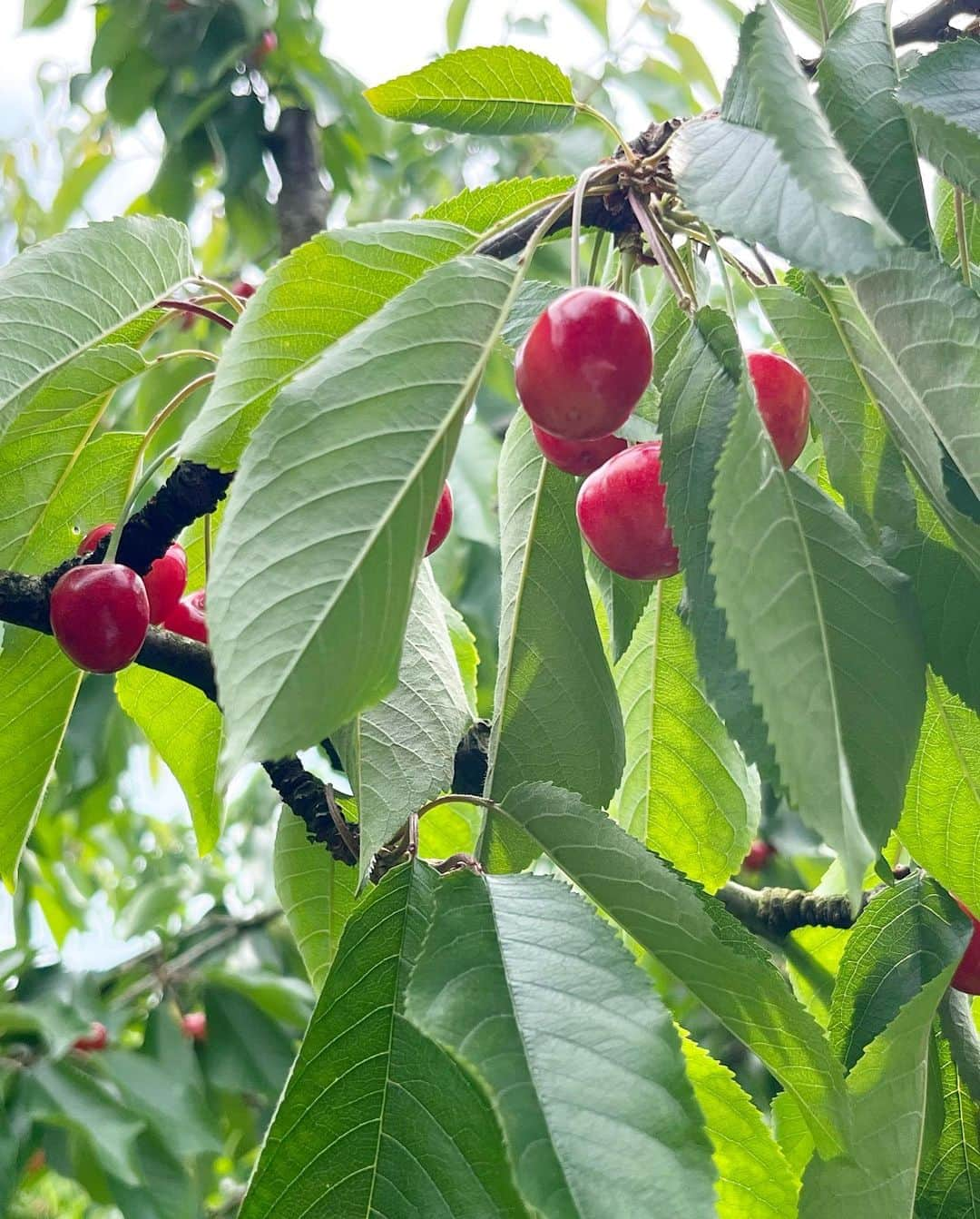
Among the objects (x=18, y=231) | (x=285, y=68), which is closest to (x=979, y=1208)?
(x=285, y=68)

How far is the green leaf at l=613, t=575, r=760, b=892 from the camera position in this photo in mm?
995

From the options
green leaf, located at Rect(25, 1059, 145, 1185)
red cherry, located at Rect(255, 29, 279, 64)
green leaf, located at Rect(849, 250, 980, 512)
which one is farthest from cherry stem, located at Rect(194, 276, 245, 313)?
red cherry, located at Rect(255, 29, 279, 64)

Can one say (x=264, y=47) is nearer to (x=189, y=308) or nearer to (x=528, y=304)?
(x=189, y=308)

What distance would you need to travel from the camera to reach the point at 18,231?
11.6 ft

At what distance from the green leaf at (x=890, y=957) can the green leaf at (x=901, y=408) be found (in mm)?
289

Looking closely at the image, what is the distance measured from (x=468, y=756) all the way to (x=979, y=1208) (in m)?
0.47

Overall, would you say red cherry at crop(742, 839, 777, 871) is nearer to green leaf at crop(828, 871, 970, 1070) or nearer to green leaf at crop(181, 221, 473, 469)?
green leaf at crop(828, 871, 970, 1070)

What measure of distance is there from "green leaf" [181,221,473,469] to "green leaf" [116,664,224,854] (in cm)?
45

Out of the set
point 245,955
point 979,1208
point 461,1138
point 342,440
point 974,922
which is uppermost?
point 342,440

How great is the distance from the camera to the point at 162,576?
1.04 meters

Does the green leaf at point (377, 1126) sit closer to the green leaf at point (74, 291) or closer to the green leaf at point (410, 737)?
the green leaf at point (410, 737)

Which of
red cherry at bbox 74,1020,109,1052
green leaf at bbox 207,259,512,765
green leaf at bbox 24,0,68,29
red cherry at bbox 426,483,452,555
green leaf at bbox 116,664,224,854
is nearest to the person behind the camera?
green leaf at bbox 207,259,512,765

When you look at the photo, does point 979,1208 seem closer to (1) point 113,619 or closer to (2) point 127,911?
(1) point 113,619

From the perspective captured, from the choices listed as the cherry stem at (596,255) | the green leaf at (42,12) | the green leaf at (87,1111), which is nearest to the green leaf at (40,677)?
the cherry stem at (596,255)
